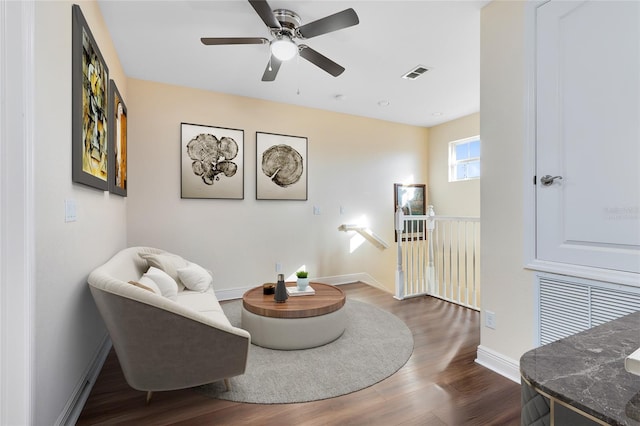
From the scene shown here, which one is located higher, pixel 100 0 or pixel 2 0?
pixel 100 0

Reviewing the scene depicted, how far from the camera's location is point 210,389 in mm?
2021

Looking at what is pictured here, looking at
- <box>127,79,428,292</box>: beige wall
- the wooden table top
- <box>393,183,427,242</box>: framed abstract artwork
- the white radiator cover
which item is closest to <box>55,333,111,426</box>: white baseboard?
the wooden table top

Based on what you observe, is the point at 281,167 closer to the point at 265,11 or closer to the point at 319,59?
the point at 319,59

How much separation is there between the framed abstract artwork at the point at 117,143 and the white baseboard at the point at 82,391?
1.37m

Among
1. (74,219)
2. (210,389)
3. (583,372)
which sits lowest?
(210,389)

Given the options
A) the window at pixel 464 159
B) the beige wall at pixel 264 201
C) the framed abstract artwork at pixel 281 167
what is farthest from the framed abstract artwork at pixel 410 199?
the framed abstract artwork at pixel 281 167

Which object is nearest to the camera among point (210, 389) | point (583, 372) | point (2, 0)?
point (583, 372)

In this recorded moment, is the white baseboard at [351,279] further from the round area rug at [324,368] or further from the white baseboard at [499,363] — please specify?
the white baseboard at [499,363]

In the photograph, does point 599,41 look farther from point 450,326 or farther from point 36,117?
point 36,117

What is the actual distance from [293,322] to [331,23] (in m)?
2.33


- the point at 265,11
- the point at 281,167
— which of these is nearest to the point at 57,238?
the point at 265,11

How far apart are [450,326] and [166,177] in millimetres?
3749

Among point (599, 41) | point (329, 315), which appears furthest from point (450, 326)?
point (599, 41)

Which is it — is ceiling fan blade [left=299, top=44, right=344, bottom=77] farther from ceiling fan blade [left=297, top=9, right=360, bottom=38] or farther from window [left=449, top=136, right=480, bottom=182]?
window [left=449, top=136, right=480, bottom=182]
